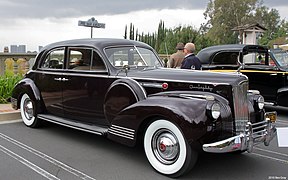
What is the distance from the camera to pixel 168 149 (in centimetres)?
400

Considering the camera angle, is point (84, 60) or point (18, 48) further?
point (18, 48)

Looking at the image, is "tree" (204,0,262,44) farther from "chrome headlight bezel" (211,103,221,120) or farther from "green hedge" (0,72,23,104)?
"chrome headlight bezel" (211,103,221,120)

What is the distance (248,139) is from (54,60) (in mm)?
3810

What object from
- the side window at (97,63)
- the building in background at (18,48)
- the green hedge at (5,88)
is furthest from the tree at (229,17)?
the side window at (97,63)

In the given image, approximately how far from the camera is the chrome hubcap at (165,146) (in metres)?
3.95

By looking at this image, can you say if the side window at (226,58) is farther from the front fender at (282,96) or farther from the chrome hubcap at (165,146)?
the chrome hubcap at (165,146)

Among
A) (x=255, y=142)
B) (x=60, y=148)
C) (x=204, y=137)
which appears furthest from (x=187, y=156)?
(x=60, y=148)

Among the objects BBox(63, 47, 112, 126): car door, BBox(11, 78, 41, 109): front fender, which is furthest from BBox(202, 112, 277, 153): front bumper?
BBox(11, 78, 41, 109): front fender

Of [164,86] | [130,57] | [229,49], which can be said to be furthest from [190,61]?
[229,49]

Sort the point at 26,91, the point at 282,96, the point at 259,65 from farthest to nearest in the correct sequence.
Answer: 1. the point at 259,65
2. the point at 282,96
3. the point at 26,91

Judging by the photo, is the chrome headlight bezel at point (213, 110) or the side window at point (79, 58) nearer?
the chrome headlight bezel at point (213, 110)

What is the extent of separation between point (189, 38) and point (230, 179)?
23745mm

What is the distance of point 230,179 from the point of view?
389 centimetres

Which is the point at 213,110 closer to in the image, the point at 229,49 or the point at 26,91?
the point at 26,91
